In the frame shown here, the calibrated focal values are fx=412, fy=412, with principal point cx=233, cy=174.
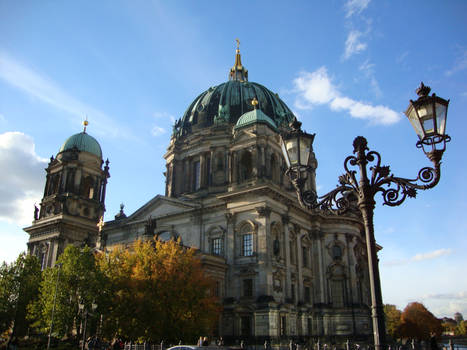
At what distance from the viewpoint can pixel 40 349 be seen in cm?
3050

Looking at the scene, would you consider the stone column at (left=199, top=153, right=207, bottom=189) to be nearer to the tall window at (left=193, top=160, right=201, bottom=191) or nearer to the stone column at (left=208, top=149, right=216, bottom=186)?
the stone column at (left=208, top=149, right=216, bottom=186)

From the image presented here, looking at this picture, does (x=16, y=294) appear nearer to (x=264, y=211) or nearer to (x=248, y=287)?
(x=248, y=287)

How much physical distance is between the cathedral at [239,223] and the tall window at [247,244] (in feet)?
0.33

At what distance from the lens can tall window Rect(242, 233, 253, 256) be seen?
40787 millimetres

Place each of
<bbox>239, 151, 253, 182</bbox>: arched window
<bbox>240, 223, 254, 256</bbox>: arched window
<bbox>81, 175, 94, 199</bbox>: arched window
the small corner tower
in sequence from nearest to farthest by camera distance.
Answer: <bbox>240, 223, 254, 256</bbox>: arched window → <bbox>239, 151, 253, 182</bbox>: arched window → the small corner tower → <bbox>81, 175, 94, 199</bbox>: arched window

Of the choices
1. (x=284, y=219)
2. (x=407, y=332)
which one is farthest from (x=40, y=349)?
(x=407, y=332)

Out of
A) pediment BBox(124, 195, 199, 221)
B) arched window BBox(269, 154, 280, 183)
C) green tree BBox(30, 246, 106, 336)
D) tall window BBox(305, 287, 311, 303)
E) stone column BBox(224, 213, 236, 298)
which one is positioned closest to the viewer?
green tree BBox(30, 246, 106, 336)

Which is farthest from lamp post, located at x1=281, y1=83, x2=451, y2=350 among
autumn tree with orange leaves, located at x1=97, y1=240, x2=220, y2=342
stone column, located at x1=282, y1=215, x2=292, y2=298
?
stone column, located at x1=282, y1=215, x2=292, y2=298

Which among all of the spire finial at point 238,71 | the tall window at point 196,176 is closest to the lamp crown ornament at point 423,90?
the tall window at point 196,176

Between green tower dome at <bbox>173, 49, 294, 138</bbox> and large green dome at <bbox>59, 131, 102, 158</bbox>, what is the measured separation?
39.0ft

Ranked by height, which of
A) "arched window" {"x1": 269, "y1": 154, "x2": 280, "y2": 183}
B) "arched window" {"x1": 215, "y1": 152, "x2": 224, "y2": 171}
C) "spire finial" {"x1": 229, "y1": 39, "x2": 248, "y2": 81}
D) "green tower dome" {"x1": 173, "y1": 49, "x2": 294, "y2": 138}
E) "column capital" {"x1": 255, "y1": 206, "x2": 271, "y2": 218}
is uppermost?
"spire finial" {"x1": 229, "y1": 39, "x2": 248, "y2": 81}

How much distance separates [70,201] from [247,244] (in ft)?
88.5

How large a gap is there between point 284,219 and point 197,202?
10.3 meters

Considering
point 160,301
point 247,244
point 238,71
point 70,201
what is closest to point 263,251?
point 247,244
